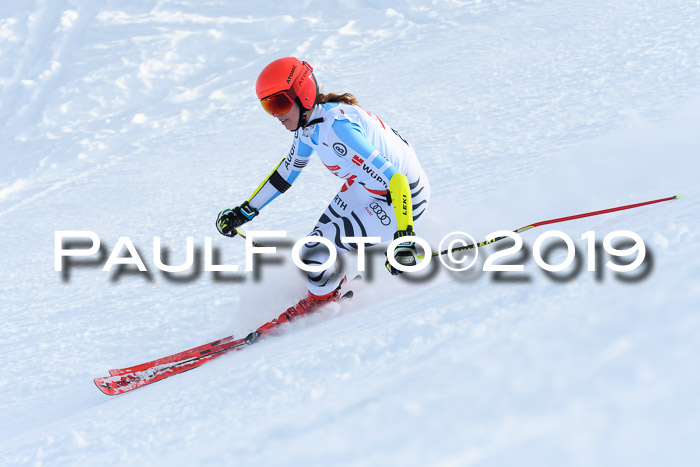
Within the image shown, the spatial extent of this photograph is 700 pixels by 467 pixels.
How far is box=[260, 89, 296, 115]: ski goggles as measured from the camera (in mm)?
3195

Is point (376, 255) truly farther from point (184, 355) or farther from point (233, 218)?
point (184, 355)

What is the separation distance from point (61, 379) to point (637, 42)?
7896mm

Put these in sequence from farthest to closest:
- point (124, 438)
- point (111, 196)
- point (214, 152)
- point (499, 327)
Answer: point (214, 152) → point (111, 196) → point (124, 438) → point (499, 327)

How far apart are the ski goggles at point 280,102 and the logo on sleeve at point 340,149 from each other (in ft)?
1.00

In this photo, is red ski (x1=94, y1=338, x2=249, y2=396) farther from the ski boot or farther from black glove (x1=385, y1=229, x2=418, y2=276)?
black glove (x1=385, y1=229, x2=418, y2=276)

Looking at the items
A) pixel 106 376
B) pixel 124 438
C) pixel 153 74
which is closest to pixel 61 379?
pixel 106 376

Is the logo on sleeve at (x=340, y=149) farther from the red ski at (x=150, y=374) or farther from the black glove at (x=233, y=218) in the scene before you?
the red ski at (x=150, y=374)

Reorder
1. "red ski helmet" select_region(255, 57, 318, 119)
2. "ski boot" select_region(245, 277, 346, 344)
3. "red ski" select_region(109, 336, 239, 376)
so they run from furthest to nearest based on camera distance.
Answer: "ski boot" select_region(245, 277, 346, 344) < "red ski" select_region(109, 336, 239, 376) < "red ski helmet" select_region(255, 57, 318, 119)

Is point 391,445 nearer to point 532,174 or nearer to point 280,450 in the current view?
point 280,450

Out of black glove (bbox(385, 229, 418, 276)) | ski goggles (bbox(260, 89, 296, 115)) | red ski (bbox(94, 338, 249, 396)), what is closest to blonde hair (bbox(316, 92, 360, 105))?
ski goggles (bbox(260, 89, 296, 115))

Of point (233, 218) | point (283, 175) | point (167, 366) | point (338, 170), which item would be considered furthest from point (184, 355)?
point (338, 170)

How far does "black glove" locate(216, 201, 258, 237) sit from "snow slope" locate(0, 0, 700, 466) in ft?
1.71

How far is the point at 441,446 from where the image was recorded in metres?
1.62

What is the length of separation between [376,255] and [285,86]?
1555mm
